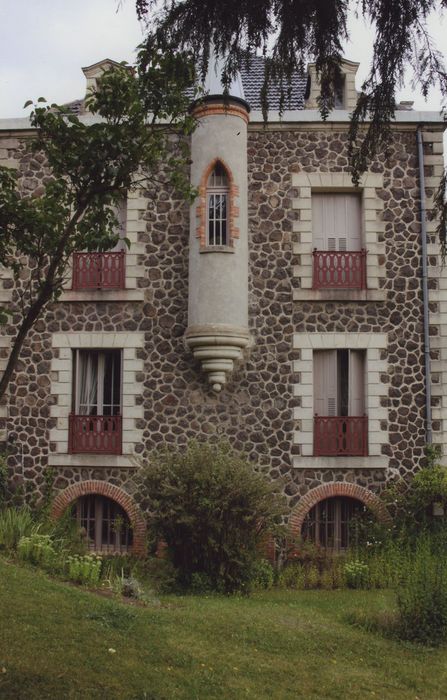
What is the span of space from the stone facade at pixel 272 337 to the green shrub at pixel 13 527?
1.50 metres

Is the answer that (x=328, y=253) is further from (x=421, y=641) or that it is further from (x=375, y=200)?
(x=421, y=641)

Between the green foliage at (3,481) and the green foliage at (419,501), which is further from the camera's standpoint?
the green foliage at (3,481)

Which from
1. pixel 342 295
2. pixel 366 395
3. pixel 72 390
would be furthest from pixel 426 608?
pixel 72 390

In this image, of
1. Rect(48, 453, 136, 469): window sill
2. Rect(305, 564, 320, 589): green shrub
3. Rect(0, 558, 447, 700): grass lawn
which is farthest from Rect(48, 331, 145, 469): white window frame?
Rect(0, 558, 447, 700): grass lawn

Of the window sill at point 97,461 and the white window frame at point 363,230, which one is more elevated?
the white window frame at point 363,230

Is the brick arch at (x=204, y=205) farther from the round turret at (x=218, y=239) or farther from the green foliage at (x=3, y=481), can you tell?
the green foliage at (x=3, y=481)

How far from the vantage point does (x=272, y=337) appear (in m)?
15.9

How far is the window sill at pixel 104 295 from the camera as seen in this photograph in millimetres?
15969

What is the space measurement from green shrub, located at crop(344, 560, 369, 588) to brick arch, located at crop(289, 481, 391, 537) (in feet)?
5.42

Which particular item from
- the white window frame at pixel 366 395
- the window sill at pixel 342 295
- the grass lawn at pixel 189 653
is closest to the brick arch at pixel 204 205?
the window sill at pixel 342 295

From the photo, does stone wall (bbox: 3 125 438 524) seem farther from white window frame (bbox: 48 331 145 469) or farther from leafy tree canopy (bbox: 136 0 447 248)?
leafy tree canopy (bbox: 136 0 447 248)

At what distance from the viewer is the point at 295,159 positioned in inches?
641

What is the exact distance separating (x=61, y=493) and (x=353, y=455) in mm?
5752

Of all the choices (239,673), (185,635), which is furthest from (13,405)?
(239,673)
